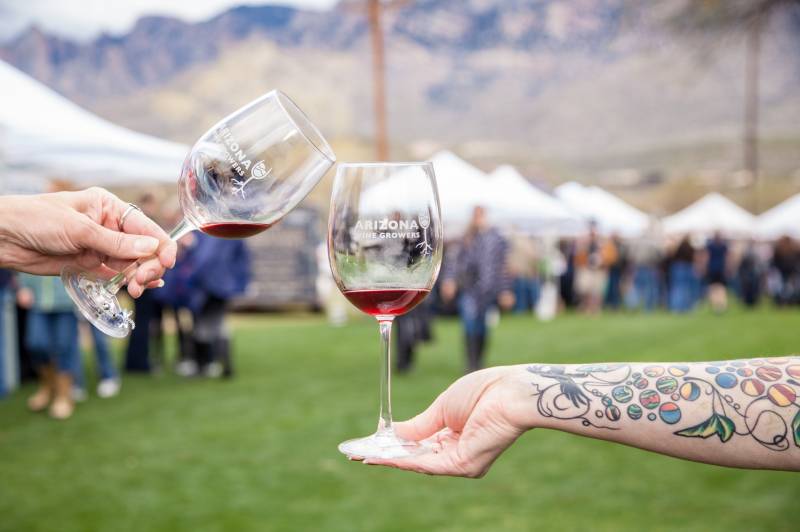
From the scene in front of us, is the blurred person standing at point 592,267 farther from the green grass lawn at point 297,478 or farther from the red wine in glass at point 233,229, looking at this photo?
the red wine in glass at point 233,229

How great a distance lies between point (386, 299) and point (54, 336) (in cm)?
764

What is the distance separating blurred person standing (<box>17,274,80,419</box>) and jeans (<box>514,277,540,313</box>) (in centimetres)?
1642

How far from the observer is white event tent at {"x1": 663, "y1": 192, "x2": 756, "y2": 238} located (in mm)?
33031

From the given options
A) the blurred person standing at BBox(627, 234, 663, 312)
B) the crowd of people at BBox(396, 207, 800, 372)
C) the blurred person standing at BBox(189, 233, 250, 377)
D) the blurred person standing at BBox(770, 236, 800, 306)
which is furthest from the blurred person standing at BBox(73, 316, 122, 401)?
the blurred person standing at BBox(770, 236, 800, 306)

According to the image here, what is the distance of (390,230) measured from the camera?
1.79 metres

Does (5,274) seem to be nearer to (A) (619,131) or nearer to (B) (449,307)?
(B) (449,307)

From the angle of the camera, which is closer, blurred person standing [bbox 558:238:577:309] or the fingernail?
the fingernail

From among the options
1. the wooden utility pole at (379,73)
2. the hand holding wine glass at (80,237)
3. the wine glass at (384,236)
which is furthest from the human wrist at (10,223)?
the wooden utility pole at (379,73)

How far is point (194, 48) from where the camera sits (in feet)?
A: 603

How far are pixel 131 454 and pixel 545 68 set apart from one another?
175 m

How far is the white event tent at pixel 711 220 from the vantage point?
Result: 3303 cm

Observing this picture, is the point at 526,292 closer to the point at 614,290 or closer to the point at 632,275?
the point at 614,290

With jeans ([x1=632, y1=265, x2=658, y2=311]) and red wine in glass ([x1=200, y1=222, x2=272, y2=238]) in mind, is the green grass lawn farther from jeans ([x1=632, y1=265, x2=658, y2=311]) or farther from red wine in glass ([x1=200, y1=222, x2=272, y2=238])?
jeans ([x1=632, y1=265, x2=658, y2=311])

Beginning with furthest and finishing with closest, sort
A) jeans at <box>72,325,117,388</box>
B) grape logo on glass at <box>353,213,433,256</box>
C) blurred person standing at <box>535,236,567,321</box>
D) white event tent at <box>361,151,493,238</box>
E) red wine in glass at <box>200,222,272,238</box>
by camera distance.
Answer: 1. blurred person standing at <box>535,236,567,321</box>
2. white event tent at <box>361,151,493,238</box>
3. jeans at <box>72,325,117,388</box>
4. red wine in glass at <box>200,222,272,238</box>
5. grape logo on glass at <box>353,213,433,256</box>
